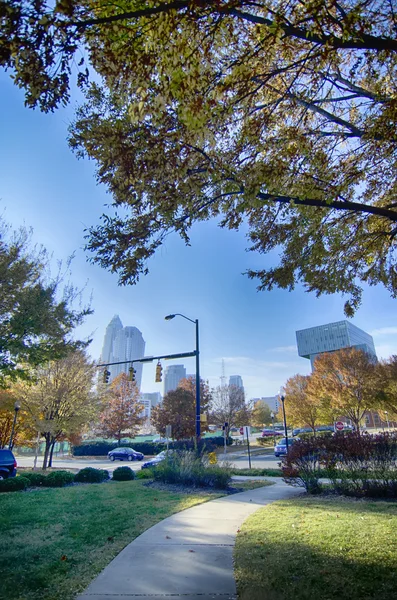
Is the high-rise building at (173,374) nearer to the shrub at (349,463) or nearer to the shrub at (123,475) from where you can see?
the shrub at (123,475)

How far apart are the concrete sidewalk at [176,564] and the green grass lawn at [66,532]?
0.26 m

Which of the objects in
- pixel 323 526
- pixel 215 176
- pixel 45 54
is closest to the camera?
pixel 45 54

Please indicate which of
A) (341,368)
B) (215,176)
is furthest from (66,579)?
(341,368)

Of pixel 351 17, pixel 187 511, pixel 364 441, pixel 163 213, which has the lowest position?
pixel 187 511

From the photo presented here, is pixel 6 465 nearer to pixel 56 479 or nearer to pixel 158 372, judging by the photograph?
pixel 56 479

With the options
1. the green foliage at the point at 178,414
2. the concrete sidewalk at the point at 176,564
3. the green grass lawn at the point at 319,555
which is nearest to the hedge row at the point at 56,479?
the concrete sidewalk at the point at 176,564

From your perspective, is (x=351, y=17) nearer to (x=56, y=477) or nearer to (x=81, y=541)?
(x=81, y=541)

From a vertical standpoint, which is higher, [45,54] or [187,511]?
[45,54]

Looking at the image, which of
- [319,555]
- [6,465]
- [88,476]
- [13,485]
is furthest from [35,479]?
[319,555]

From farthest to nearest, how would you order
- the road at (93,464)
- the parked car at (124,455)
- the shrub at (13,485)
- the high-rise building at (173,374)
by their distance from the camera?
the high-rise building at (173,374), the parked car at (124,455), the road at (93,464), the shrub at (13,485)

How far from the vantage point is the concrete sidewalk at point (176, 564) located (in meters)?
3.65

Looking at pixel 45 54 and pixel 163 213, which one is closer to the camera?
pixel 45 54

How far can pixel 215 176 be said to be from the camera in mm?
4820

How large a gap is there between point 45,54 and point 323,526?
24.4 ft
